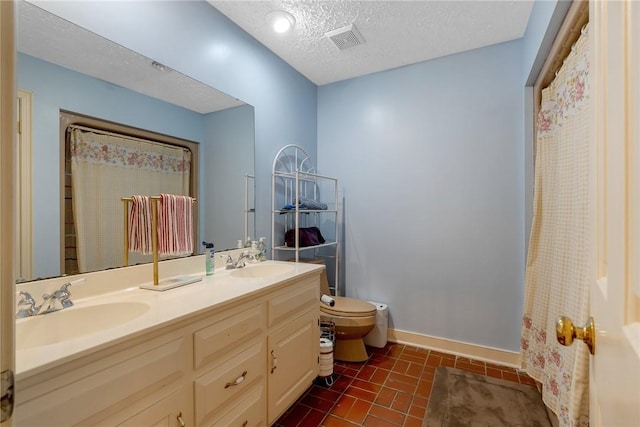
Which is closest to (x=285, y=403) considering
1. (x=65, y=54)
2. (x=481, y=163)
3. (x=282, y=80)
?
(x=65, y=54)

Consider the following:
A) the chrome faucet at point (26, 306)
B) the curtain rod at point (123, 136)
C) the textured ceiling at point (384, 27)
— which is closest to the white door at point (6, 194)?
the chrome faucet at point (26, 306)

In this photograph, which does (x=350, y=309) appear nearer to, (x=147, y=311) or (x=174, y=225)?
(x=174, y=225)

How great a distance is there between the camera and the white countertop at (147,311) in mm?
729

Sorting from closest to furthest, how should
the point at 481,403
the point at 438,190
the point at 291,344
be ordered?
1. the point at 291,344
2. the point at 481,403
3. the point at 438,190

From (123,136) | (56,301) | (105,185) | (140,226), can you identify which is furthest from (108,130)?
(56,301)

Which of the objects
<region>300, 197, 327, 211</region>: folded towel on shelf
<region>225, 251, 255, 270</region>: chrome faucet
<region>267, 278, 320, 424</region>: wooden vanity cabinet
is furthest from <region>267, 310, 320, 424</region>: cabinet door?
<region>300, 197, 327, 211</region>: folded towel on shelf

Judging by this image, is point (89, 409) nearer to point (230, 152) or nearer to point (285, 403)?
point (285, 403)

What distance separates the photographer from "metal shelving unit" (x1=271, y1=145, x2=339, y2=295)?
94.1 inches

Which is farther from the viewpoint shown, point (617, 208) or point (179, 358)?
point (179, 358)

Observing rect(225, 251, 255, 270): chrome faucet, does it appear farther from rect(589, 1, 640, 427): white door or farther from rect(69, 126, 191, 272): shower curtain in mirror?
rect(589, 1, 640, 427): white door

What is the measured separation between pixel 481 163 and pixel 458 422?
1785 millimetres

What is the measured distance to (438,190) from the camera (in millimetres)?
2471

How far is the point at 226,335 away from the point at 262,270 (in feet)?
2.39

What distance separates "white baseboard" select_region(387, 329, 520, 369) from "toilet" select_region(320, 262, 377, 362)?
42 centimetres
